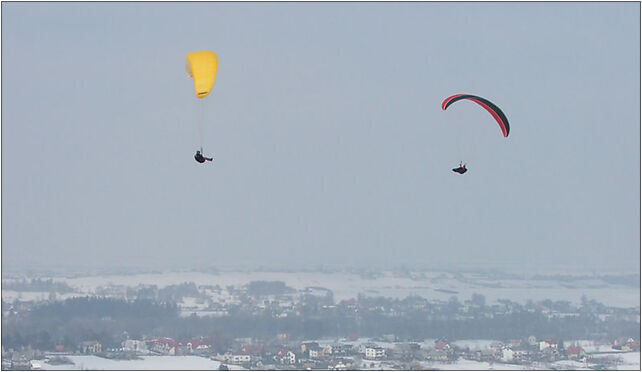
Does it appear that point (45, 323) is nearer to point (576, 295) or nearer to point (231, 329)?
point (231, 329)

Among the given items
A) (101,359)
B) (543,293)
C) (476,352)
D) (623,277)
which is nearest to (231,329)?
(101,359)

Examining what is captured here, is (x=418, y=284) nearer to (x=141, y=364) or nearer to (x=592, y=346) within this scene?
(x=592, y=346)

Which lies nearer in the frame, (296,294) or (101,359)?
(101,359)

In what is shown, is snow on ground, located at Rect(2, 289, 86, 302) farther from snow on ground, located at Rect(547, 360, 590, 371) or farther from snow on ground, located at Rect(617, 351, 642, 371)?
snow on ground, located at Rect(617, 351, 642, 371)

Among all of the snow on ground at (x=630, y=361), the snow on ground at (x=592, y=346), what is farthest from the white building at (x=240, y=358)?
the snow on ground at (x=630, y=361)

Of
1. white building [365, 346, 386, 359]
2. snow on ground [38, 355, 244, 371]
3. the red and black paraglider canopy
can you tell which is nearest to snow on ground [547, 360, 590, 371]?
white building [365, 346, 386, 359]

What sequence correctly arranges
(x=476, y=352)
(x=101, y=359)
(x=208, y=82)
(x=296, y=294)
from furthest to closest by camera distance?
1. (x=296, y=294)
2. (x=476, y=352)
3. (x=101, y=359)
4. (x=208, y=82)
